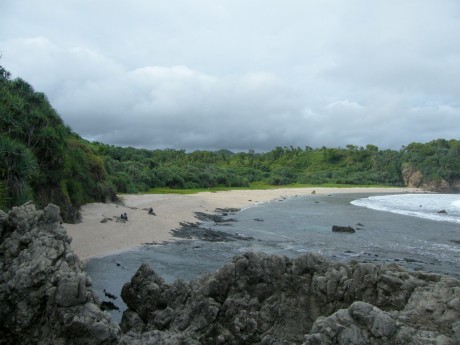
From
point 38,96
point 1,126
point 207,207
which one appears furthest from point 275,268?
point 207,207

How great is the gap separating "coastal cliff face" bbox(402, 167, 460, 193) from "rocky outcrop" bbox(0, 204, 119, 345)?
14885cm

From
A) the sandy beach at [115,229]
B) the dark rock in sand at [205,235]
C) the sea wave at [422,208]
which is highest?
the sandy beach at [115,229]

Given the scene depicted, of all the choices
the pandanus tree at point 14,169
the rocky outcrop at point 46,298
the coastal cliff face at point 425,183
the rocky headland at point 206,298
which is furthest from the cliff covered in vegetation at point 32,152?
the coastal cliff face at point 425,183

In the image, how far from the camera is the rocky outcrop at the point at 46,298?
8.95 meters

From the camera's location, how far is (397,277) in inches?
362

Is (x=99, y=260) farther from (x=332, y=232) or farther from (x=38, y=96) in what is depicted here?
(x=332, y=232)

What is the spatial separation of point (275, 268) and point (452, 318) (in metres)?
4.44

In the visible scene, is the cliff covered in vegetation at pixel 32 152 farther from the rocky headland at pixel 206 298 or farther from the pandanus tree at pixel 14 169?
the rocky headland at pixel 206 298

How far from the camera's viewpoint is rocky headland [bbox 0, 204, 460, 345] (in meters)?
8.89

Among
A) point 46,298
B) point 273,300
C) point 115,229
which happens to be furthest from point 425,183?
point 46,298

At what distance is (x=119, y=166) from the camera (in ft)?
230

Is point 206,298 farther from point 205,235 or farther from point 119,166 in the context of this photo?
point 119,166

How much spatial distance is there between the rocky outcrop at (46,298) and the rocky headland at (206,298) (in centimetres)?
2

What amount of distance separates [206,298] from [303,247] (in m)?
18.8
